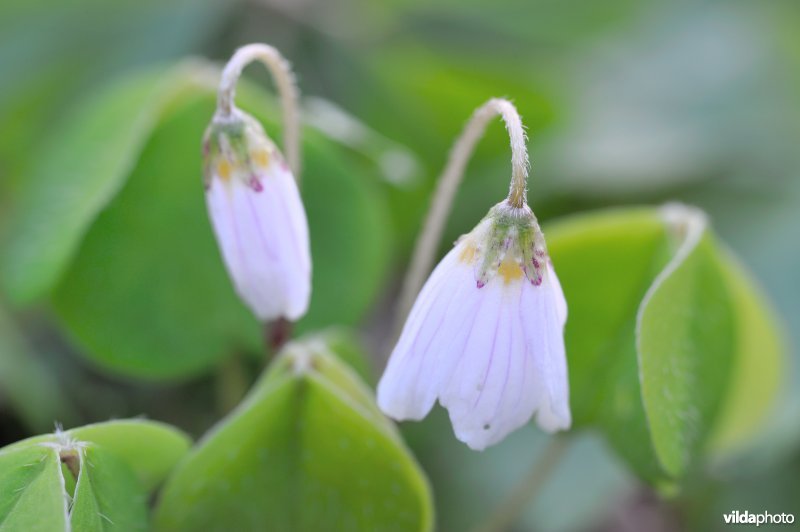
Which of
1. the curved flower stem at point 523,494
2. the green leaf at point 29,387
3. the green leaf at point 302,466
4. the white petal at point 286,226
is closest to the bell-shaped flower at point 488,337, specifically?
the green leaf at point 302,466

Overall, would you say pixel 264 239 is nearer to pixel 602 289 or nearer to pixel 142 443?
pixel 142 443

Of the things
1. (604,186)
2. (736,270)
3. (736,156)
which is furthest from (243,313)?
(736,156)

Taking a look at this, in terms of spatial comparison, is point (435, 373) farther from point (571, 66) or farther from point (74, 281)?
point (571, 66)

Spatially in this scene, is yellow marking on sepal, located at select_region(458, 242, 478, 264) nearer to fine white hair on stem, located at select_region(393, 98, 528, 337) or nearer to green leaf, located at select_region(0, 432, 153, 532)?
fine white hair on stem, located at select_region(393, 98, 528, 337)

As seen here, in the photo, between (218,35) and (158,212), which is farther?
(218,35)

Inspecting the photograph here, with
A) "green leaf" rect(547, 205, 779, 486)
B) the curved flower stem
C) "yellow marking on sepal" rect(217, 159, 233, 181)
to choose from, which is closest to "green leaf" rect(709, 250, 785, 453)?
"green leaf" rect(547, 205, 779, 486)

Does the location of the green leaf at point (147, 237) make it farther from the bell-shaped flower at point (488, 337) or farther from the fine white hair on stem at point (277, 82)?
the bell-shaped flower at point (488, 337)
